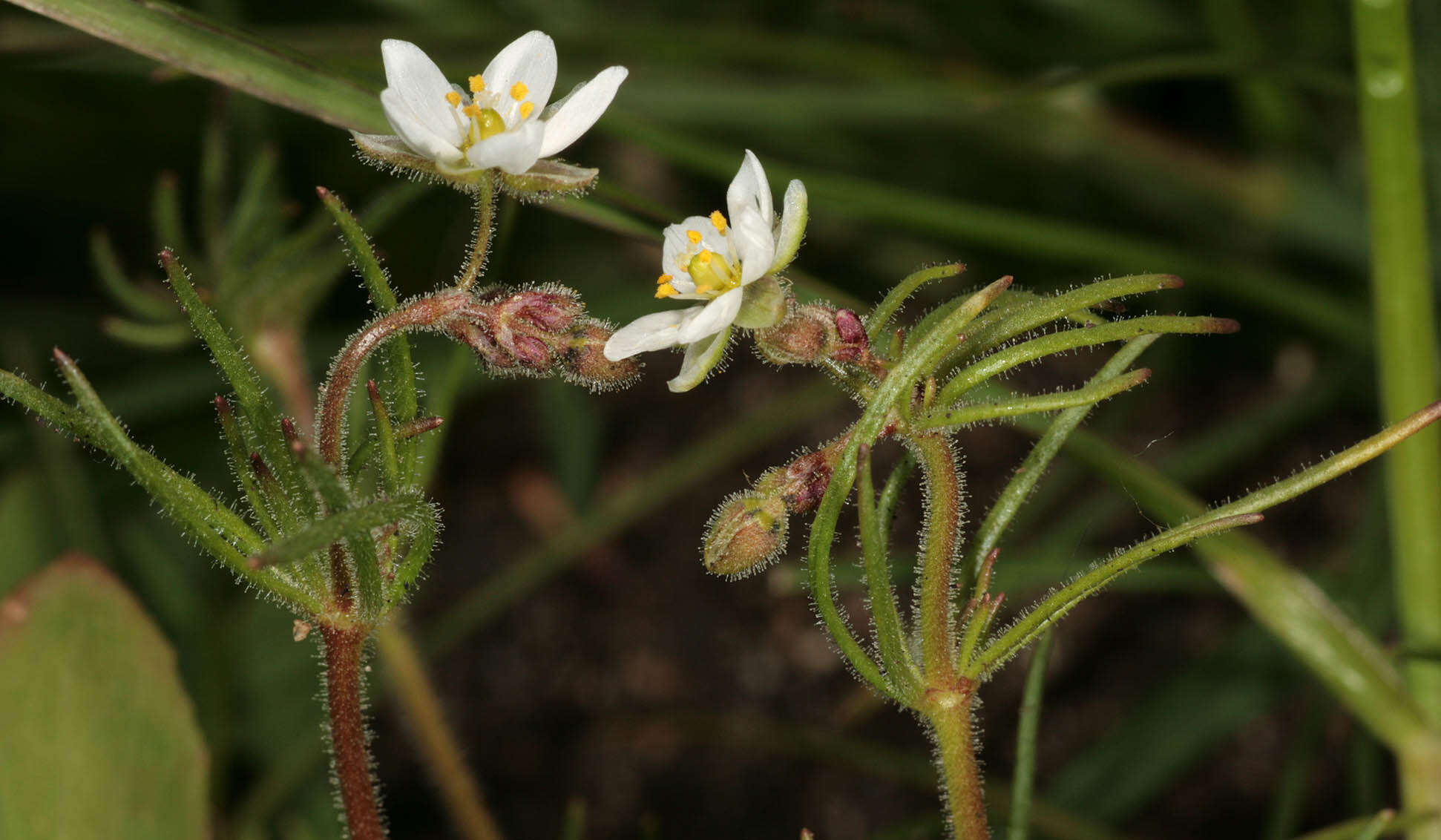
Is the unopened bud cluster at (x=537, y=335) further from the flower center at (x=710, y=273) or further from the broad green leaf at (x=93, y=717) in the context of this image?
the broad green leaf at (x=93, y=717)

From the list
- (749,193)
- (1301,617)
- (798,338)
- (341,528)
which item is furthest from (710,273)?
(1301,617)

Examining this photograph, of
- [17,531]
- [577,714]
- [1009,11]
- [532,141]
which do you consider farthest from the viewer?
[1009,11]

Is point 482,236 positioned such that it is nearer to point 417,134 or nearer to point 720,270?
point 417,134

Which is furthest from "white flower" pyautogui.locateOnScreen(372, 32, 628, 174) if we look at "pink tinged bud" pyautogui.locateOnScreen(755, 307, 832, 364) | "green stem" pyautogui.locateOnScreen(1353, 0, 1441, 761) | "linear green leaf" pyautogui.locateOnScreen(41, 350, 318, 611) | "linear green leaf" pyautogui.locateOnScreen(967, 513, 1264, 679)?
"green stem" pyautogui.locateOnScreen(1353, 0, 1441, 761)

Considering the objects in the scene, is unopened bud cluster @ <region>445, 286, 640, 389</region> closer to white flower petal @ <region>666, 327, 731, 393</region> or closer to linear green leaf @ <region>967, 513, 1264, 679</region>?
white flower petal @ <region>666, 327, 731, 393</region>

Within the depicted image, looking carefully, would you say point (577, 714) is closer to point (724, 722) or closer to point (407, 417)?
point (724, 722)

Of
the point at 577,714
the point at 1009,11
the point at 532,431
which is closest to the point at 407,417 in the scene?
the point at 577,714
